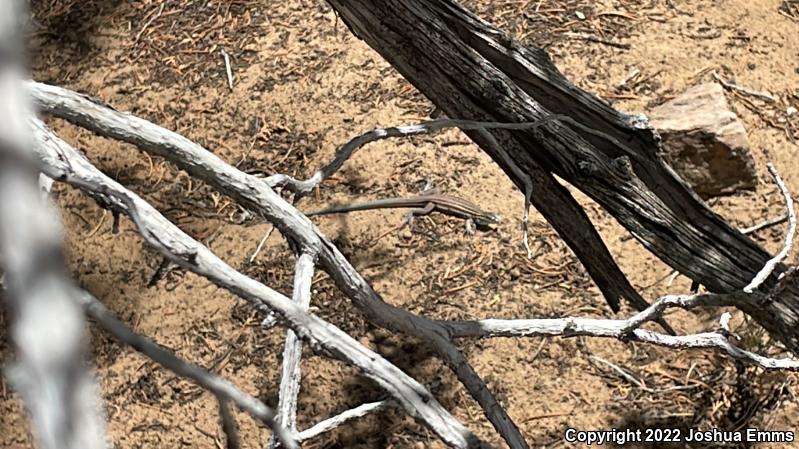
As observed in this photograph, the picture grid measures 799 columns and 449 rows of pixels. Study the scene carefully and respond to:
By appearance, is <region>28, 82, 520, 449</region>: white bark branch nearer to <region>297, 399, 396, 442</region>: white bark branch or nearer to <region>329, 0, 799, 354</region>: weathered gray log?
<region>297, 399, 396, 442</region>: white bark branch

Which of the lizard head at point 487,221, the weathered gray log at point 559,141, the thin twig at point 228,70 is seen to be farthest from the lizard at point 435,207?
the weathered gray log at point 559,141

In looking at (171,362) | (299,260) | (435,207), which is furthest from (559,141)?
(435,207)

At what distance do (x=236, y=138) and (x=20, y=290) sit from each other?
327cm

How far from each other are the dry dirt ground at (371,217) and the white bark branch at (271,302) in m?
1.50

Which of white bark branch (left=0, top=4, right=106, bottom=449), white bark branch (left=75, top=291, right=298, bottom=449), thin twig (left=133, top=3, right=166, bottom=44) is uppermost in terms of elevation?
thin twig (left=133, top=3, right=166, bottom=44)

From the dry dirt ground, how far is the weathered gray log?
589mm

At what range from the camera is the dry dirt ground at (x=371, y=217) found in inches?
110

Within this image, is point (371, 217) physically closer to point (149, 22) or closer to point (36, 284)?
point (149, 22)

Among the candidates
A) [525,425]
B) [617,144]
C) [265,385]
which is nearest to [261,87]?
[265,385]

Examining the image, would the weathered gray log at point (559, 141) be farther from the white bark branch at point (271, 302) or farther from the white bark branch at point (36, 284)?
the white bark branch at point (36, 284)

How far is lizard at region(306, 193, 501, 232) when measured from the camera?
321 cm

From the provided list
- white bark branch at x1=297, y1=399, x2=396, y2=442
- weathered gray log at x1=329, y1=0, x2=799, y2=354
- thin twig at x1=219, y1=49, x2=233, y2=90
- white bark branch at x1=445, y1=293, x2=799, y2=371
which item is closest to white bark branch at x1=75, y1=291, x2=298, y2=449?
white bark branch at x1=297, y1=399, x2=396, y2=442

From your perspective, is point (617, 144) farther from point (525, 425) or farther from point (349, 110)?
point (349, 110)

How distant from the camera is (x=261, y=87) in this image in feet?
12.4
